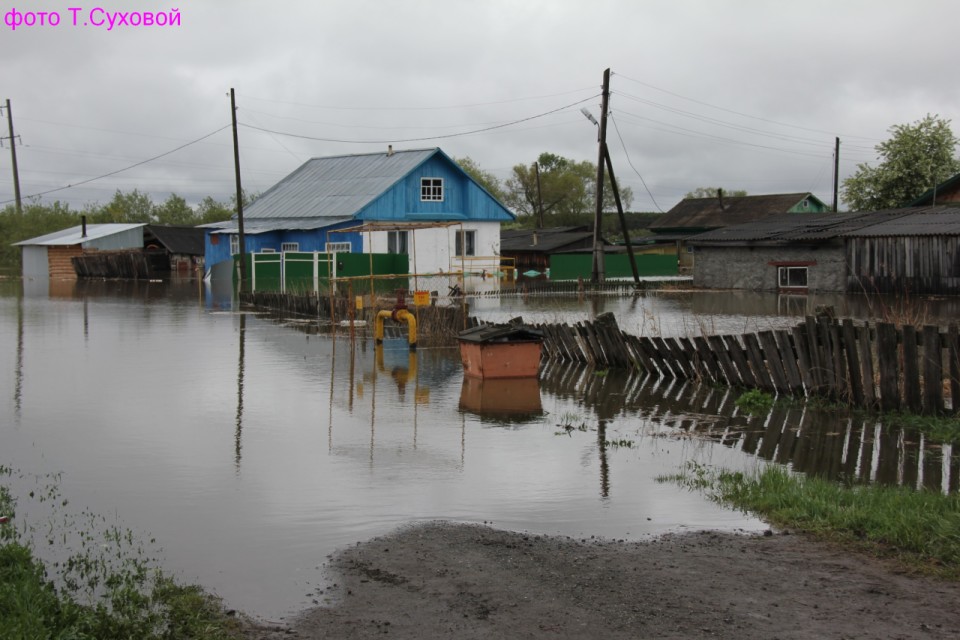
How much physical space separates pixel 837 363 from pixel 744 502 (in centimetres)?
493

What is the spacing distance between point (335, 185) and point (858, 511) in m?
47.5

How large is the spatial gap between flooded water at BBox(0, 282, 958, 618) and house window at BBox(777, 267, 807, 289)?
99.3 ft

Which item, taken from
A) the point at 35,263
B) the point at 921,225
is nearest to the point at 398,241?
the point at 921,225

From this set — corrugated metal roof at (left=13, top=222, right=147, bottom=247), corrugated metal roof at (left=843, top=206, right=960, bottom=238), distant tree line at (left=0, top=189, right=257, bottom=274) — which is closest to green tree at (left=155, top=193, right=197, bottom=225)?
distant tree line at (left=0, top=189, right=257, bottom=274)

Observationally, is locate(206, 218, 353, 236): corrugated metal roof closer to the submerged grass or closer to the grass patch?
the submerged grass

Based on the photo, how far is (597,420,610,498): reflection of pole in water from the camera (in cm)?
921

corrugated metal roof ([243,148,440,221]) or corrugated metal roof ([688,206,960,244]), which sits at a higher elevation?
corrugated metal roof ([243,148,440,221])

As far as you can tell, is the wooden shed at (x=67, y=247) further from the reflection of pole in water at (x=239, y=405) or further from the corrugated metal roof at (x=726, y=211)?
the reflection of pole in water at (x=239, y=405)

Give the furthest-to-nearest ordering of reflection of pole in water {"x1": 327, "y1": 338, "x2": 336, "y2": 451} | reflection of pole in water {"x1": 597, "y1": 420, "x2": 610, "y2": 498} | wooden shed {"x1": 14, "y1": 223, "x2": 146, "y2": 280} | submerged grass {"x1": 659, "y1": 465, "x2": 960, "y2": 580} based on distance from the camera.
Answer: wooden shed {"x1": 14, "y1": 223, "x2": 146, "y2": 280} → reflection of pole in water {"x1": 327, "y1": 338, "x2": 336, "y2": 451} → reflection of pole in water {"x1": 597, "y1": 420, "x2": 610, "y2": 498} → submerged grass {"x1": 659, "y1": 465, "x2": 960, "y2": 580}

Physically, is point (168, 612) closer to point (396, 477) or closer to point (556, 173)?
point (396, 477)

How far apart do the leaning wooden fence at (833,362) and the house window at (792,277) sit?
31452 millimetres

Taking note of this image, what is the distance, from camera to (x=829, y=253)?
43969 millimetres

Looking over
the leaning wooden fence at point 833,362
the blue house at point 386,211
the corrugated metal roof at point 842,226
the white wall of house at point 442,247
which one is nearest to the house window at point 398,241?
the blue house at point 386,211

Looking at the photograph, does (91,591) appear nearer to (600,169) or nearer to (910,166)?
(600,169)
